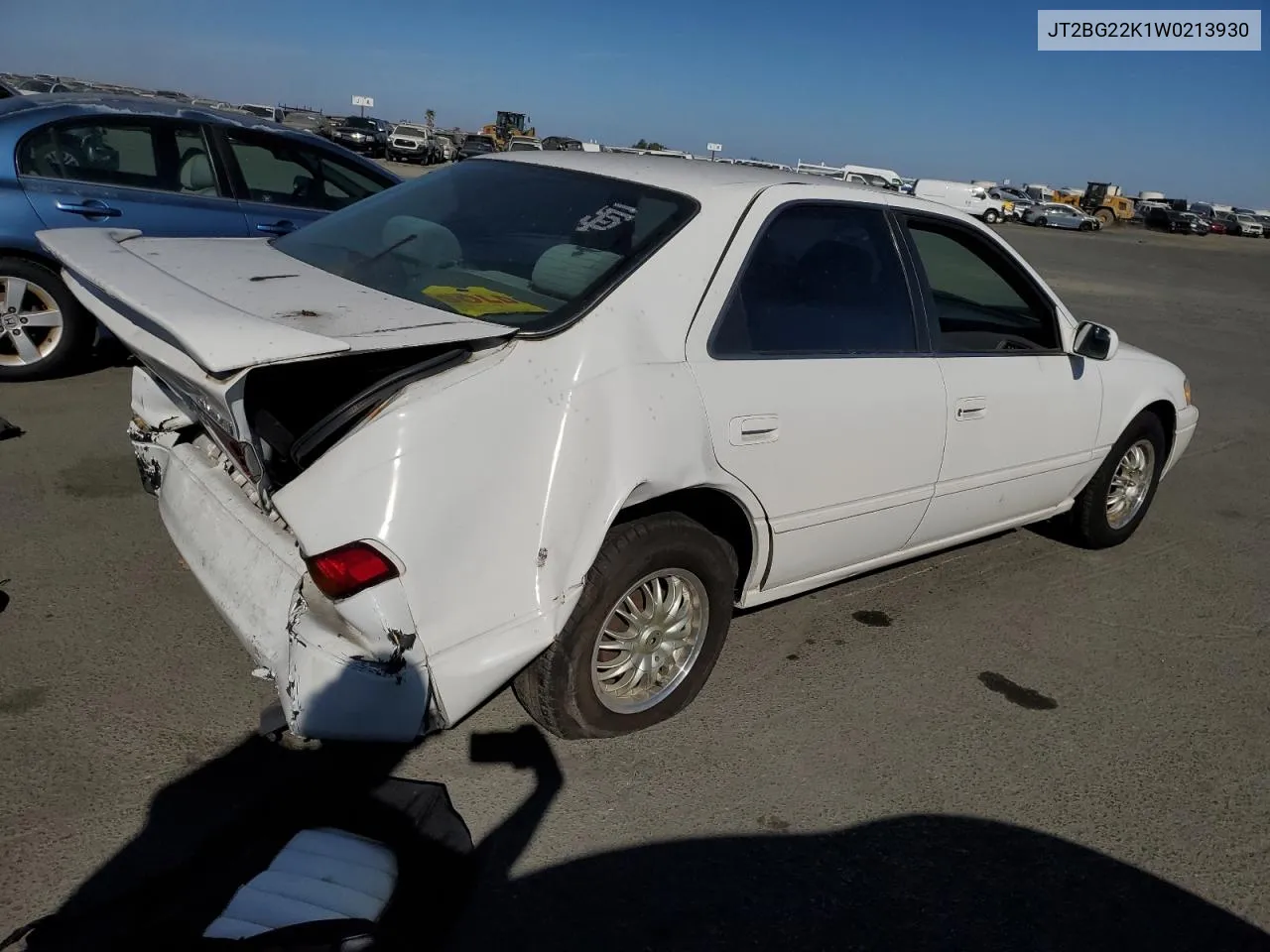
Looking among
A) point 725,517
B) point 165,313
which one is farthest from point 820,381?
point 165,313

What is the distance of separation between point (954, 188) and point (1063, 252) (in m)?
17.7

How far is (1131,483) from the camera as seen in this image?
16.1ft

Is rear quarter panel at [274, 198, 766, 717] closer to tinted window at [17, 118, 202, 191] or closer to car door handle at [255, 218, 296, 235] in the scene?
→ car door handle at [255, 218, 296, 235]

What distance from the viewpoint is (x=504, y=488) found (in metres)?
2.36

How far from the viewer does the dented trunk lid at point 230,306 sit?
2090 millimetres

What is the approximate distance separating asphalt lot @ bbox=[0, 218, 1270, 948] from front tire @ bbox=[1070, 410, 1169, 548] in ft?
0.49

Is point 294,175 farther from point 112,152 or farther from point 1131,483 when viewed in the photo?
point 1131,483

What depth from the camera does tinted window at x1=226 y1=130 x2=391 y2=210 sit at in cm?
625

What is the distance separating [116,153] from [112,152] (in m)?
0.02

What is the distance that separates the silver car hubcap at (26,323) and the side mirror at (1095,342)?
5.51 meters

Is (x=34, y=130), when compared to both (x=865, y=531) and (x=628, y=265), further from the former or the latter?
(x=865, y=531)

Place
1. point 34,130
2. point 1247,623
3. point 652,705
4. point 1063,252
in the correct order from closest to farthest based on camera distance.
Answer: point 652,705 < point 1247,623 < point 34,130 < point 1063,252

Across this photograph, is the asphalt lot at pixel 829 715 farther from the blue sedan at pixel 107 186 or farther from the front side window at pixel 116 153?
the front side window at pixel 116 153

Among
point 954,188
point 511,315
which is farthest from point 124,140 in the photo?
point 954,188
